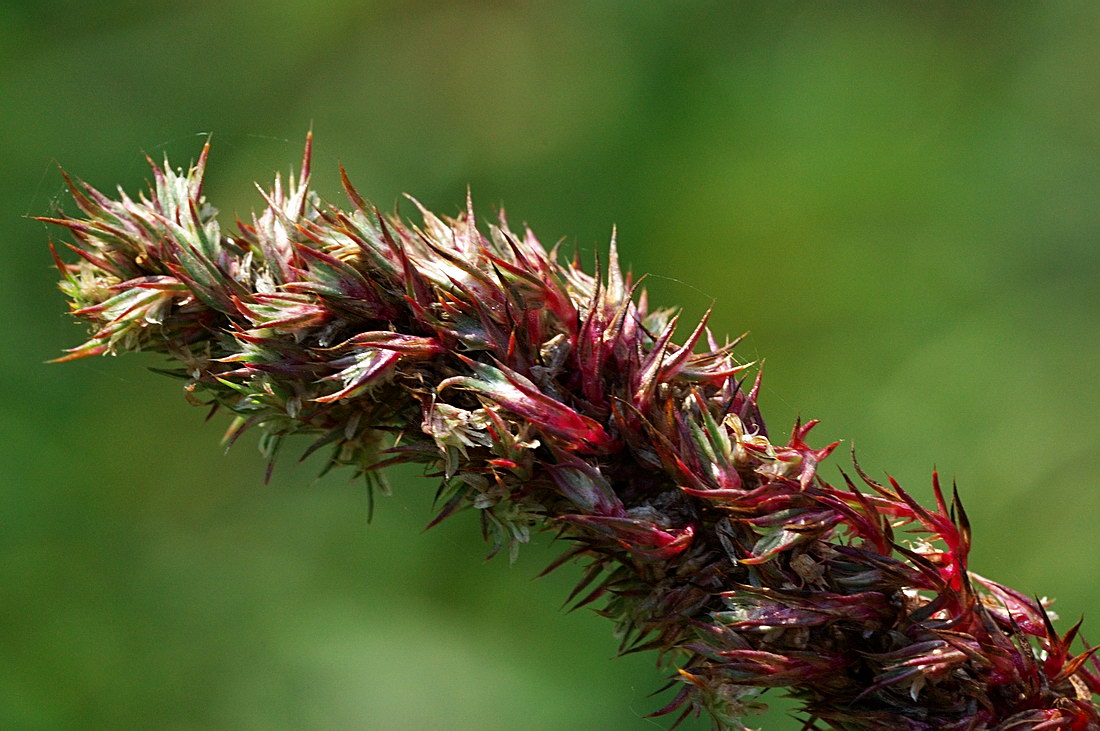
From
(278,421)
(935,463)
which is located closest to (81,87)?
(278,421)

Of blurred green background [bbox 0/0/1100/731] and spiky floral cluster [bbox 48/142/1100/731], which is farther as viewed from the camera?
blurred green background [bbox 0/0/1100/731]

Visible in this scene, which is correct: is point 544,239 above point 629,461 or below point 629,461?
above

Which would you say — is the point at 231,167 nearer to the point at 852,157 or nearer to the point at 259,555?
the point at 259,555

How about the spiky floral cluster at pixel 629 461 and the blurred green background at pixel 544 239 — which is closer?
the spiky floral cluster at pixel 629 461

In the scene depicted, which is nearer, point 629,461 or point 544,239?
point 629,461
